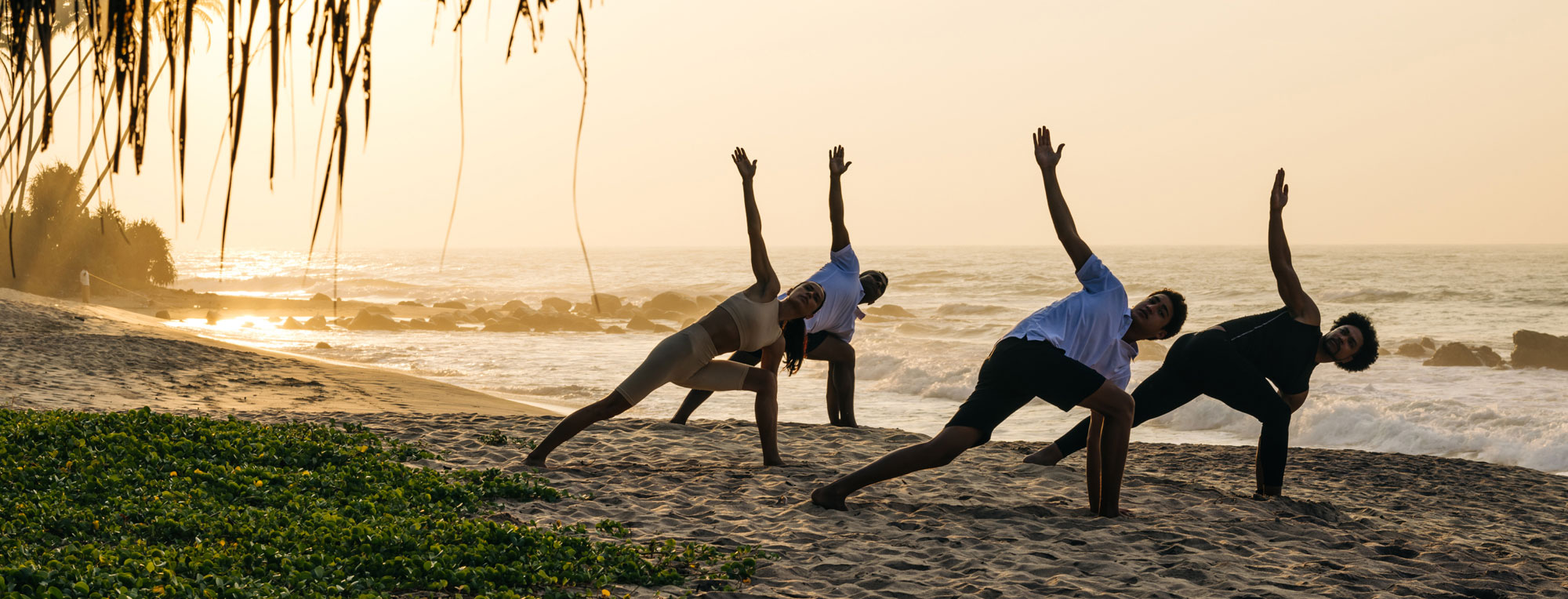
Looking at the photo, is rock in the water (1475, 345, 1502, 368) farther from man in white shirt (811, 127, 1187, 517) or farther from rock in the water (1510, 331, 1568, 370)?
man in white shirt (811, 127, 1187, 517)

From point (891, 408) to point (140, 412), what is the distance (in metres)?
9.15

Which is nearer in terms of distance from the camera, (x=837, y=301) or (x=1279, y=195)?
(x=1279, y=195)

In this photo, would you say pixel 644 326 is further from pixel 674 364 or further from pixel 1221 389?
pixel 1221 389

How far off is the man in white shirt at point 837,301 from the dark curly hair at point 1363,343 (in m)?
2.93

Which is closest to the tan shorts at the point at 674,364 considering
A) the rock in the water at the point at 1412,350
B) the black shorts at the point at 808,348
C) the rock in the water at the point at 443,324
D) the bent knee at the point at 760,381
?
the bent knee at the point at 760,381

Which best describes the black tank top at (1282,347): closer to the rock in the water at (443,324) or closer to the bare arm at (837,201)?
the bare arm at (837,201)

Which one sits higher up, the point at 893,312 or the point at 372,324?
the point at 893,312

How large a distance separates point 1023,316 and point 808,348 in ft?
84.9

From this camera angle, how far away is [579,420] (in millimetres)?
5957

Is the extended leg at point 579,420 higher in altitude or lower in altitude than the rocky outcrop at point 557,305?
higher

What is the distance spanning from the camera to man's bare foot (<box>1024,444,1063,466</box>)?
6934 millimetres

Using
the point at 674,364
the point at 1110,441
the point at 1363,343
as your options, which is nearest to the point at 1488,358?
the point at 1363,343

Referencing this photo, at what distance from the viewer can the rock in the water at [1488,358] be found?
63.6 ft

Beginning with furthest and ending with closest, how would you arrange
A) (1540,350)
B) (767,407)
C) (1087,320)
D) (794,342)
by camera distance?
(1540,350) < (794,342) < (767,407) < (1087,320)
